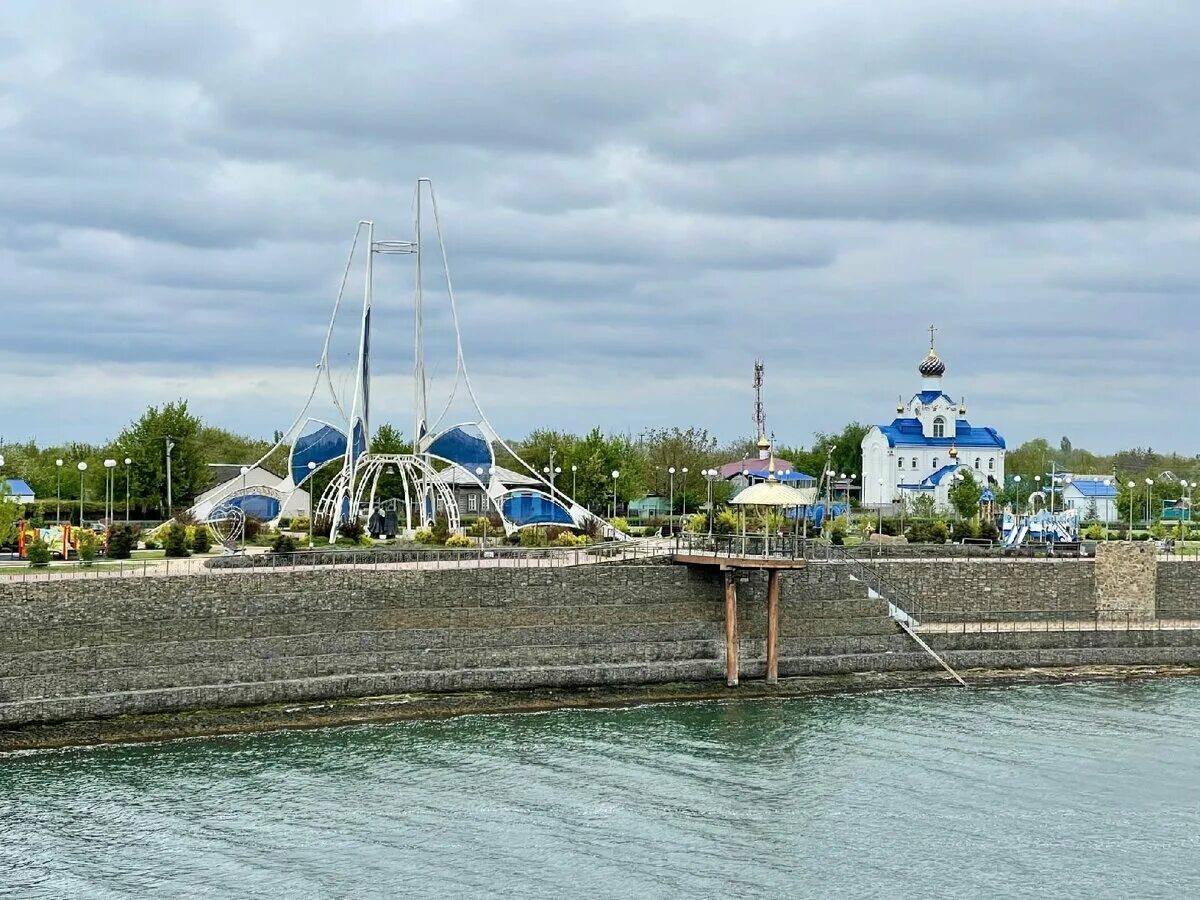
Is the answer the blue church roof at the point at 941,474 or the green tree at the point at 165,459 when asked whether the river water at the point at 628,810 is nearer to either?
the green tree at the point at 165,459

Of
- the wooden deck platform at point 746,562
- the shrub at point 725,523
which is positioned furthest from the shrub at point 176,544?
the shrub at point 725,523

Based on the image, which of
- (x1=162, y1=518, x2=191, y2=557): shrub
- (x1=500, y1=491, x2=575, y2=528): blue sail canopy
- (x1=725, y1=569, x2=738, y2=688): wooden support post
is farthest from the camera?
(x1=500, y1=491, x2=575, y2=528): blue sail canopy

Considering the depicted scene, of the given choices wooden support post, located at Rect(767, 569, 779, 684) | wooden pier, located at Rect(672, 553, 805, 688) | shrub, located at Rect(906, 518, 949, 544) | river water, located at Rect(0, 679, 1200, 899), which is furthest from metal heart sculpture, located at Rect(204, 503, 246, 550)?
shrub, located at Rect(906, 518, 949, 544)

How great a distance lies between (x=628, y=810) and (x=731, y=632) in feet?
51.9

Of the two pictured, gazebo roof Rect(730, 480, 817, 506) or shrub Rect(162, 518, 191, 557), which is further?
shrub Rect(162, 518, 191, 557)

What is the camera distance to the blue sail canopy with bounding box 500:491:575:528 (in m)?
64.9

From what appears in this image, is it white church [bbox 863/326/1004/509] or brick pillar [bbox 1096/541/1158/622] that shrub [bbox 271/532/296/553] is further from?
white church [bbox 863/326/1004/509]

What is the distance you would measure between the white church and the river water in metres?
83.6

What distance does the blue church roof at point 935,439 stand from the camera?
127m

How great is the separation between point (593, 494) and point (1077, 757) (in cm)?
5527

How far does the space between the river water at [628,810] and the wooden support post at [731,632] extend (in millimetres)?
3634

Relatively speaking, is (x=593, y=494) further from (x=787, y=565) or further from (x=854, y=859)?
(x=854, y=859)

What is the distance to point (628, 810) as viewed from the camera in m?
32.8

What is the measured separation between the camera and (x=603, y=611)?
48500mm
